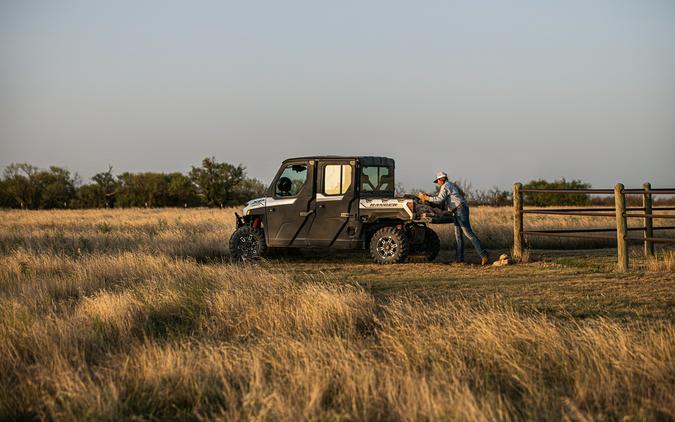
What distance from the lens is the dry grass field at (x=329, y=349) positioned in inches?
228

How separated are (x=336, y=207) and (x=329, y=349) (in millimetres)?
8163

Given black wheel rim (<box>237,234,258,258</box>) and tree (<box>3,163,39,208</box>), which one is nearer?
black wheel rim (<box>237,234,258,258</box>)

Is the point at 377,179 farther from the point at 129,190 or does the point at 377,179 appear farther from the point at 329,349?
the point at 129,190

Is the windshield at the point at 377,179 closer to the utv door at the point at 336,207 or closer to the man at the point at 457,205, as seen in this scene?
the utv door at the point at 336,207

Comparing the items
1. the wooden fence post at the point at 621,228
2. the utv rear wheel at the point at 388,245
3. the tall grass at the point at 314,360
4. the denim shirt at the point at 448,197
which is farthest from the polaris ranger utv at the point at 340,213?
the tall grass at the point at 314,360

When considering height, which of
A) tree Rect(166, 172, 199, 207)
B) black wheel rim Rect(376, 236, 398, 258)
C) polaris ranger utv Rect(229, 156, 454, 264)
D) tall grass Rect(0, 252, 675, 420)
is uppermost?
tree Rect(166, 172, 199, 207)

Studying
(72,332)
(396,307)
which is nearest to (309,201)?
(396,307)

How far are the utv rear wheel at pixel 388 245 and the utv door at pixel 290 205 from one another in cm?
148

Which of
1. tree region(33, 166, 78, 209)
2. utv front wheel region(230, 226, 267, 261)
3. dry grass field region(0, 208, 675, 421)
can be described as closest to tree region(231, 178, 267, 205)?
tree region(33, 166, 78, 209)

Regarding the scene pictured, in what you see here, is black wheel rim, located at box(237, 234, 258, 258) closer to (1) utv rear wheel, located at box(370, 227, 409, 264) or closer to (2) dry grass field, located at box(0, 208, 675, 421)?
(1) utv rear wheel, located at box(370, 227, 409, 264)

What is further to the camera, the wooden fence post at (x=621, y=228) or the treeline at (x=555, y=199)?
the treeline at (x=555, y=199)

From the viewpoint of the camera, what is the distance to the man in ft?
48.3

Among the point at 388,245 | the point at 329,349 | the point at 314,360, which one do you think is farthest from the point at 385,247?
the point at 314,360

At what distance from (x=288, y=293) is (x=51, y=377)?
12.2 ft
